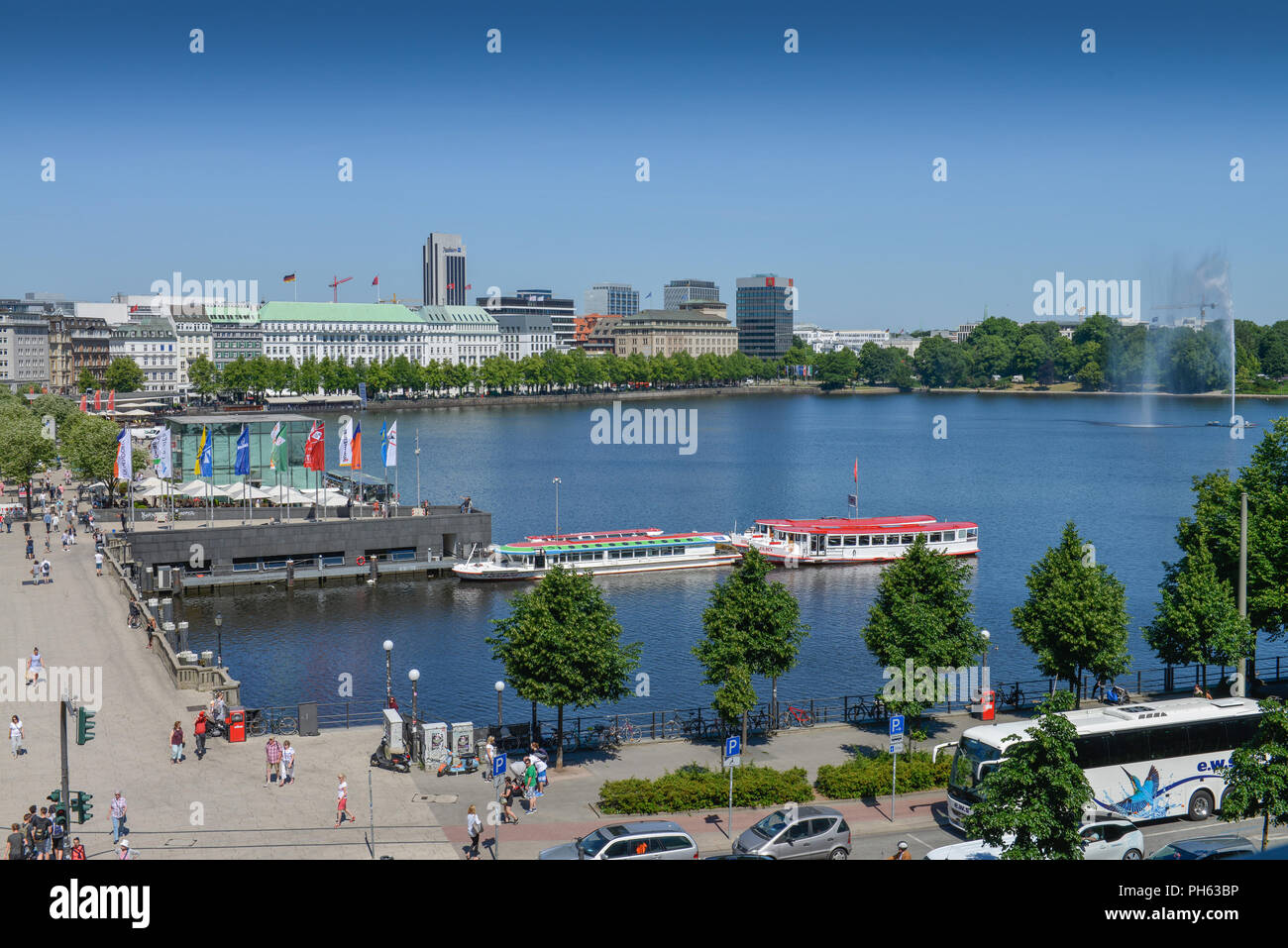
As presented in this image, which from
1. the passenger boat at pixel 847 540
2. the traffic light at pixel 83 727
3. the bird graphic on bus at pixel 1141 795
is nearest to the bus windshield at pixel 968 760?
the bird graphic on bus at pixel 1141 795

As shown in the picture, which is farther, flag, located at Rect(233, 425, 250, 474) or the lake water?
flag, located at Rect(233, 425, 250, 474)

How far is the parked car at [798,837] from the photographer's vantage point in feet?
60.1

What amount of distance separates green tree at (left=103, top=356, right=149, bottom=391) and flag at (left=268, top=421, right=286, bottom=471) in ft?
339

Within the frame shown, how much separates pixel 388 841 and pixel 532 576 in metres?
35.2

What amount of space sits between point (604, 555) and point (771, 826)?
3811 centimetres

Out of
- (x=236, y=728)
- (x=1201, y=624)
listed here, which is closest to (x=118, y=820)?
(x=236, y=728)

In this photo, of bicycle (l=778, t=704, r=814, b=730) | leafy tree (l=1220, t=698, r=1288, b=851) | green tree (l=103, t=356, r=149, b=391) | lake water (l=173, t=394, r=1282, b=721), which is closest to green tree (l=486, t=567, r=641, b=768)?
bicycle (l=778, t=704, r=814, b=730)

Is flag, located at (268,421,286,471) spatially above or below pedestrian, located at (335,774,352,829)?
above

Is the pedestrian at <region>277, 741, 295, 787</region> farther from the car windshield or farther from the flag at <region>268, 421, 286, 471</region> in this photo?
the flag at <region>268, 421, 286, 471</region>

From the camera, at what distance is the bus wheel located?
2109 cm

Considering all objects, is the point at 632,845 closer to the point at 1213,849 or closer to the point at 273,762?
the point at 1213,849

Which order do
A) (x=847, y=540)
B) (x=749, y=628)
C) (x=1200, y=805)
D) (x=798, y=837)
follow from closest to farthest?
(x=798, y=837) → (x=1200, y=805) → (x=749, y=628) → (x=847, y=540)

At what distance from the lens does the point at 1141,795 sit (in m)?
20.6

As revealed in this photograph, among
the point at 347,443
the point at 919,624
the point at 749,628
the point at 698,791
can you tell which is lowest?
the point at 698,791
